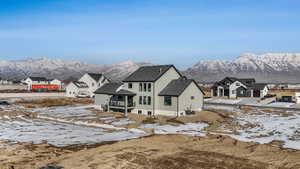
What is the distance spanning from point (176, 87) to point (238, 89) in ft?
135

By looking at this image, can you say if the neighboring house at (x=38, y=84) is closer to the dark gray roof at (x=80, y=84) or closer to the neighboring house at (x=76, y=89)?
the neighboring house at (x=76, y=89)

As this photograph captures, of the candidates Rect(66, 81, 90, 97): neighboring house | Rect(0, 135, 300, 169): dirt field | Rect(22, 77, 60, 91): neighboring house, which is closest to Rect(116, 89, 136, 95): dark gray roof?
Rect(0, 135, 300, 169): dirt field

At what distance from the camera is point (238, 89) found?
78312 millimetres

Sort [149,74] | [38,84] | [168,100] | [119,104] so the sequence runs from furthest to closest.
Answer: [38,84] < [119,104] < [149,74] < [168,100]

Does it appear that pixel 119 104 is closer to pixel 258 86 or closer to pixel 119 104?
pixel 119 104

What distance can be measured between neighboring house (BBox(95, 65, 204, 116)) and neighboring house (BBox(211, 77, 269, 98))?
36.5 meters

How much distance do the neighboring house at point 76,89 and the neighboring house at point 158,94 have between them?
3775 cm

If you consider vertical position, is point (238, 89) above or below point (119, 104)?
above

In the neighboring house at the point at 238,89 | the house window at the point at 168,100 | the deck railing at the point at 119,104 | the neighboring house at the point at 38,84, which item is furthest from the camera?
the neighboring house at the point at 38,84

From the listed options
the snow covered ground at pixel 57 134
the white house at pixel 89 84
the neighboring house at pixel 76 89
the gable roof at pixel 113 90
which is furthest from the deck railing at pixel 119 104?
the white house at pixel 89 84

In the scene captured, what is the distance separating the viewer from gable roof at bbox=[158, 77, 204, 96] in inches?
1643

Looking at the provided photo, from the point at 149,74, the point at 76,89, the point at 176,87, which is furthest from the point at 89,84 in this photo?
the point at 176,87

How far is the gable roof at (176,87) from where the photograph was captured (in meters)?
41.7

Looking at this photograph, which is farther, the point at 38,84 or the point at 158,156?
the point at 38,84
